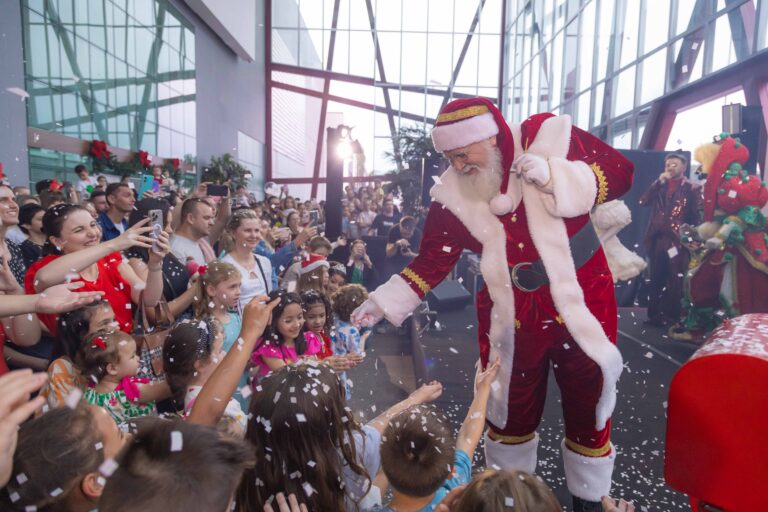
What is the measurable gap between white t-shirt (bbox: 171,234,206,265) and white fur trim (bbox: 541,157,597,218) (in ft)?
6.98

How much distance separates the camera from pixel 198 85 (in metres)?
14.1

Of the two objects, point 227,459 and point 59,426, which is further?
point 59,426

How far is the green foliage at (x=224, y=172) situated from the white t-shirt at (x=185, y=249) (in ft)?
34.7

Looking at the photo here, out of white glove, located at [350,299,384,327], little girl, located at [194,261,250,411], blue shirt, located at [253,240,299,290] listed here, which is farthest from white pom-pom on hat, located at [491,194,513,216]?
blue shirt, located at [253,240,299,290]

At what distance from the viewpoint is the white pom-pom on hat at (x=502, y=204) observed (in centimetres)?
211

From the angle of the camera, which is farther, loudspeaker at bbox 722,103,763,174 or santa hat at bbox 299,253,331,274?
loudspeaker at bbox 722,103,763,174

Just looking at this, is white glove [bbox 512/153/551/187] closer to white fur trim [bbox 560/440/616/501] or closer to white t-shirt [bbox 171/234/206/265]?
white fur trim [bbox 560/440/616/501]

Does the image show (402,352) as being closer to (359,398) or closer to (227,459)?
(359,398)

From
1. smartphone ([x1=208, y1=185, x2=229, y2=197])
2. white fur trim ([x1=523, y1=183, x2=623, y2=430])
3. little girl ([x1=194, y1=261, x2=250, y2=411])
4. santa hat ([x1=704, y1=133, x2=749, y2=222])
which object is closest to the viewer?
white fur trim ([x1=523, y1=183, x2=623, y2=430])

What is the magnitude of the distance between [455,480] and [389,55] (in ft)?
56.2

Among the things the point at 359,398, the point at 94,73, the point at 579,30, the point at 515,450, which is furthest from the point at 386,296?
the point at 579,30

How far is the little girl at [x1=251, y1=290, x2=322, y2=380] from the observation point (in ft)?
8.60

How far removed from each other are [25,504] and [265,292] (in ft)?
7.42

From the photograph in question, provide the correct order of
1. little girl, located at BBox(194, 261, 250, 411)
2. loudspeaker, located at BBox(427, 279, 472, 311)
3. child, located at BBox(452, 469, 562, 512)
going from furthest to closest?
loudspeaker, located at BBox(427, 279, 472, 311)
little girl, located at BBox(194, 261, 250, 411)
child, located at BBox(452, 469, 562, 512)
